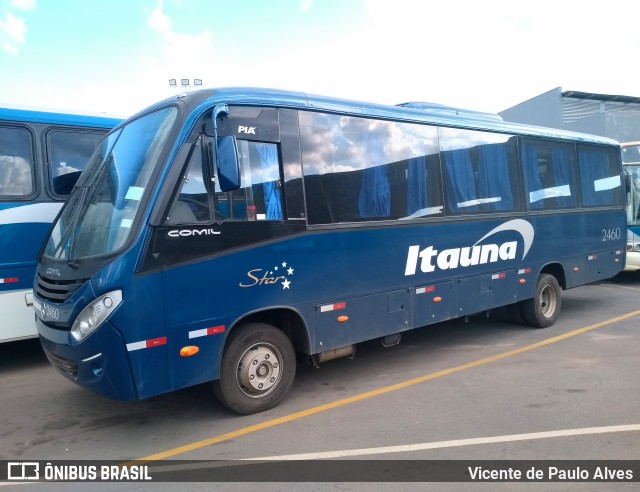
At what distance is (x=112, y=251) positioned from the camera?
4.09 meters

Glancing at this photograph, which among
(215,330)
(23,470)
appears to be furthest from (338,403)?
(23,470)

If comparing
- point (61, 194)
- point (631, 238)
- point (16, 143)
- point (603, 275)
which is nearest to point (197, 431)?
point (61, 194)

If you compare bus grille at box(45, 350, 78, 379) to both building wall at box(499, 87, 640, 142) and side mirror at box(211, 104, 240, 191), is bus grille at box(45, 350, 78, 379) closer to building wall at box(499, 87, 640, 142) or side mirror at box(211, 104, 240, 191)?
side mirror at box(211, 104, 240, 191)

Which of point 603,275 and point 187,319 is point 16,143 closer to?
point 187,319

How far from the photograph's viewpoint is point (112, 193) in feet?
14.8

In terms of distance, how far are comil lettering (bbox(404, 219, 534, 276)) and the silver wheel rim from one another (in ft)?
6.50

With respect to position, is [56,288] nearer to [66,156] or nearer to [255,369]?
[255,369]

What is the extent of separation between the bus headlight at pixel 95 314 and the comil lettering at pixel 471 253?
336 cm

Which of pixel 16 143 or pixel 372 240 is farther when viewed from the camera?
pixel 16 143

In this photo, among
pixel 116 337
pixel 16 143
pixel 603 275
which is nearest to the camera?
pixel 116 337

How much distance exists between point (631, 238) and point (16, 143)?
13059 millimetres

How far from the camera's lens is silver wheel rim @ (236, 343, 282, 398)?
15.7 ft

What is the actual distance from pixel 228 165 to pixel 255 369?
202 centimetres

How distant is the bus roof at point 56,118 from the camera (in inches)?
251
